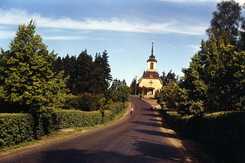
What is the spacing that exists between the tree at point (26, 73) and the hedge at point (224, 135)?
1164 centimetres

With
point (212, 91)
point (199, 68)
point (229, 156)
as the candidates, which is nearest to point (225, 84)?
point (212, 91)

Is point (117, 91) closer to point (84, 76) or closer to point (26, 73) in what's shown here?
point (84, 76)

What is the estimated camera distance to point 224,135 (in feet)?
90.9

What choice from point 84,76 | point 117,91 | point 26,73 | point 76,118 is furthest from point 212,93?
point 84,76

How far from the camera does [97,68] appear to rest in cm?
12431

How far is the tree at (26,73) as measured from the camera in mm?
37219

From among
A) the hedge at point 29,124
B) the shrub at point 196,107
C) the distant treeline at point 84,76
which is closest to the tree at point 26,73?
the hedge at point 29,124

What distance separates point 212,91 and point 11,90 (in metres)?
21.1

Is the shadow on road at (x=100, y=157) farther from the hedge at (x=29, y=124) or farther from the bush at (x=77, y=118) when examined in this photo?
the bush at (x=77, y=118)

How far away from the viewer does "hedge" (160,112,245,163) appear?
2311cm

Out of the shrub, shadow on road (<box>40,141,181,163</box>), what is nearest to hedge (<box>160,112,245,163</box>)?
shadow on road (<box>40,141,181,163</box>)

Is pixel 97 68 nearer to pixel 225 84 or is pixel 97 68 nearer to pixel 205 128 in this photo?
pixel 225 84

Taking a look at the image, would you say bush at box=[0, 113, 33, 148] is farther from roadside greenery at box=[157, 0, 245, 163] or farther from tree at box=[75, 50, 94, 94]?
tree at box=[75, 50, 94, 94]

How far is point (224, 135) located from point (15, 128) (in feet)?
43.0
